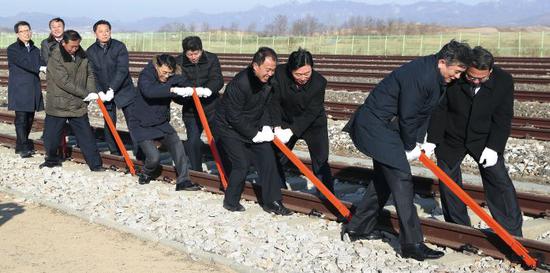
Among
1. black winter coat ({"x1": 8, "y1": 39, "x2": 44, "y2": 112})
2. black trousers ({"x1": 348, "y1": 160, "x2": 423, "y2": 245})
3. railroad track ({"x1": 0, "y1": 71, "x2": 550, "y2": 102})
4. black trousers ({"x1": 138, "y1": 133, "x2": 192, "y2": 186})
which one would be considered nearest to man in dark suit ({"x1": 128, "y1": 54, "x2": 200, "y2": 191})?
black trousers ({"x1": 138, "y1": 133, "x2": 192, "y2": 186})

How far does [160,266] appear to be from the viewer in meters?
6.43

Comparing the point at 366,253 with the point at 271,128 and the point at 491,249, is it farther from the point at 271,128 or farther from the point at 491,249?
the point at 271,128

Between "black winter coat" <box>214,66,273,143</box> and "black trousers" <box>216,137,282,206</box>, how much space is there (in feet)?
0.36

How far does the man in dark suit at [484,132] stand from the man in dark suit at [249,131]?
1.61 metres

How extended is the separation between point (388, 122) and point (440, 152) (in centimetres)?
79

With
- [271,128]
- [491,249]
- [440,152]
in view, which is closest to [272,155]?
[271,128]

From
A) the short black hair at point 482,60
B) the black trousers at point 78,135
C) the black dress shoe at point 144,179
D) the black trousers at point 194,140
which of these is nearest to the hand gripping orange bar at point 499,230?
the short black hair at point 482,60

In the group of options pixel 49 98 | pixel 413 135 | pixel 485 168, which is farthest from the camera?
pixel 49 98

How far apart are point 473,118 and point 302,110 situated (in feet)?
5.98

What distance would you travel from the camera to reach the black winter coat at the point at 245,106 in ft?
24.4

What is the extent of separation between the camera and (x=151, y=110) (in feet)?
29.6

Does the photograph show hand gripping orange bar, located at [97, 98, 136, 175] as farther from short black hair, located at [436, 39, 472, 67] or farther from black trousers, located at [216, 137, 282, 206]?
short black hair, located at [436, 39, 472, 67]

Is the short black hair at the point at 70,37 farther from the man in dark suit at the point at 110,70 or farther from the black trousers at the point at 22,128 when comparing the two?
the black trousers at the point at 22,128

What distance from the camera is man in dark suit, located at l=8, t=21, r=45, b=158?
1104 centimetres
